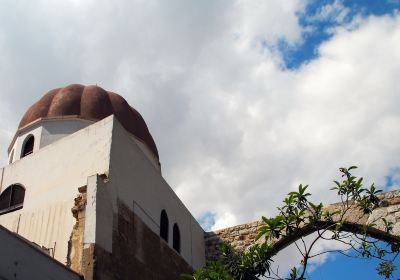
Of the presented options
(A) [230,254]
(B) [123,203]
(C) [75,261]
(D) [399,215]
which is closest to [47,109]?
(B) [123,203]

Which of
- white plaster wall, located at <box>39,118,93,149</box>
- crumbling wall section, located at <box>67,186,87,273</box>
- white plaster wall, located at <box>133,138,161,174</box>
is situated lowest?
crumbling wall section, located at <box>67,186,87,273</box>

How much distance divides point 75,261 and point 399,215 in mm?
6378

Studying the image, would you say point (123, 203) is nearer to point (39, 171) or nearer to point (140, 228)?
point (140, 228)

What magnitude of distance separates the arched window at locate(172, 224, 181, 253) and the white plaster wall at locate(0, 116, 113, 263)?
2923 millimetres

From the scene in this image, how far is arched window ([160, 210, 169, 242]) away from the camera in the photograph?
9594 millimetres

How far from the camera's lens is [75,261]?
683cm

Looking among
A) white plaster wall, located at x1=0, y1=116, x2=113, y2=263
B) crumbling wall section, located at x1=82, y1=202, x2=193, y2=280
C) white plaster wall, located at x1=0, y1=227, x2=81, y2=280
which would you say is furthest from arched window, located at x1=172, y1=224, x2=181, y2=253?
white plaster wall, located at x1=0, y1=227, x2=81, y2=280

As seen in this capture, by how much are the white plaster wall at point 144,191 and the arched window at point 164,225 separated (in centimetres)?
14

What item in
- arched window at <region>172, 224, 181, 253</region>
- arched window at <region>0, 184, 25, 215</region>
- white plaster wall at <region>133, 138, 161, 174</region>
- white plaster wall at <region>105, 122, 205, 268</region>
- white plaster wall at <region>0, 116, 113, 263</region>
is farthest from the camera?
white plaster wall at <region>133, 138, 161, 174</region>

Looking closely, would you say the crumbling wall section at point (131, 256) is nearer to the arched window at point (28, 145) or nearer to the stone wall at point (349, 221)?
the stone wall at point (349, 221)

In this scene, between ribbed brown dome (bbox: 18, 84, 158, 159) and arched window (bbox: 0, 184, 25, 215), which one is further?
ribbed brown dome (bbox: 18, 84, 158, 159)

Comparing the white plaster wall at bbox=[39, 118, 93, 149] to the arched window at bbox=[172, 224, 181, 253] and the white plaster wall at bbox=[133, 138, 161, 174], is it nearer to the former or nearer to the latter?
the white plaster wall at bbox=[133, 138, 161, 174]

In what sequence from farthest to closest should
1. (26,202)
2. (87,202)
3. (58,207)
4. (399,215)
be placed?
1. (399,215)
2. (26,202)
3. (58,207)
4. (87,202)

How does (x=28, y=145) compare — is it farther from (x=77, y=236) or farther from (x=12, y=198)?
(x=77, y=236)
